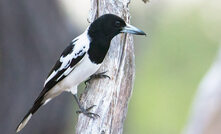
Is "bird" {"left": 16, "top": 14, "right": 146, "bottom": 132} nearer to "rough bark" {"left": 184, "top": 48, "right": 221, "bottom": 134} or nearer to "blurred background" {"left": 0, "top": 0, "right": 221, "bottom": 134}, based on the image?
"blurred background" {"left": 0, "top": 0, "right": 221, "bottom": 134}

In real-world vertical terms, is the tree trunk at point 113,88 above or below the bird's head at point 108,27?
below

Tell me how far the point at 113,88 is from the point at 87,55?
1.47 ft

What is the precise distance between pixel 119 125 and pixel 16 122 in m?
2.48

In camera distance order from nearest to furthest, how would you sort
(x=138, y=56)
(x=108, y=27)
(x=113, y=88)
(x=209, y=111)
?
1. (x=113, y=88)
2. (x=108, y=27)
3. (x=209, y=111)
4. (x=138, y=56)

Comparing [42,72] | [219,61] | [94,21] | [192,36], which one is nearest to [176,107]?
[192,36]

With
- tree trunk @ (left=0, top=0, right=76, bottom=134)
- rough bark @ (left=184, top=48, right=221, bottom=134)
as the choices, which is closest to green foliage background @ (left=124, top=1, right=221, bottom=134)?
rough bark @ (left=184, top=48, right=221, bottom=134)

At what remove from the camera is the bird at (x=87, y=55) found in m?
5.36

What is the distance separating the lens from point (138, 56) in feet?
38.1

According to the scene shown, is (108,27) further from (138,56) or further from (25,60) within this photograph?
(138,56)

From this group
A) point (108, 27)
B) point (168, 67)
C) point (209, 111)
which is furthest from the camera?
point (168, 67)

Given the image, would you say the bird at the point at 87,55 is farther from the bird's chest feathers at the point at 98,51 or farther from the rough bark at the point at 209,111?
the rough bark at the point at 209,111

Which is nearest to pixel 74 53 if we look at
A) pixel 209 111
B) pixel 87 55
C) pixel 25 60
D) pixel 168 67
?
pixel 87 55

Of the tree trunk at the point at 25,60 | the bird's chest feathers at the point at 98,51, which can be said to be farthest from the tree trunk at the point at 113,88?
the tree trunk at the point at 25,60

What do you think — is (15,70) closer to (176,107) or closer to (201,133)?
(201,133)
